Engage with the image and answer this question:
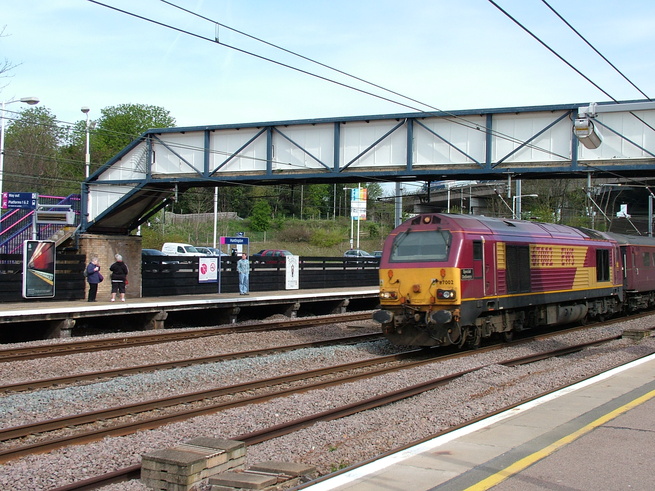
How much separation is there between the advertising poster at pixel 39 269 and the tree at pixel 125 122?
203 ft

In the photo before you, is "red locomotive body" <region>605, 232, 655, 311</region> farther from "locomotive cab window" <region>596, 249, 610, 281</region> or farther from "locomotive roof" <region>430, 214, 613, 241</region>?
"locomotive roof" <region>430, 214, 613, 241</region>

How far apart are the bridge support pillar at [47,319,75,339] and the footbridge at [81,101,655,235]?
19.7 ft

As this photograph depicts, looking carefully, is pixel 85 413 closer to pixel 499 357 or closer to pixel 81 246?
pixel 499 357

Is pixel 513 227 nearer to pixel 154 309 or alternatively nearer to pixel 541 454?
pixel 154 309

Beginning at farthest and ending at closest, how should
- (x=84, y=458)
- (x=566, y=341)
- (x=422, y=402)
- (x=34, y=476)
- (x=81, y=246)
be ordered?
1. (x=81, y=246)
2. (x=566, y=341)
3. (x=422, y=402)
4. (x=84, y=458)
5. (x=34, y=476)

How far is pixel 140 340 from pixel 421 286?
7044 millimetres

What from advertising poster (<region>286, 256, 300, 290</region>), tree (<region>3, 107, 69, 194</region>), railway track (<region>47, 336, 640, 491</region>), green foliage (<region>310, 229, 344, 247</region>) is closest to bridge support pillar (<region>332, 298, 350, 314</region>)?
advertising poster (<region>286, 256, 300, 290</region>)

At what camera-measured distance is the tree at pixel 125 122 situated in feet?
263

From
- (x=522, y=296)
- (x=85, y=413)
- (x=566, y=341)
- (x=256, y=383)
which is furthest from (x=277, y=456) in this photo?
(x=566, y=341)

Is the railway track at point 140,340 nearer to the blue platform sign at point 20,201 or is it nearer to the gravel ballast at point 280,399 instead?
the gravel ballast at point 280,399

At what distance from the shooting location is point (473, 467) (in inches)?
233

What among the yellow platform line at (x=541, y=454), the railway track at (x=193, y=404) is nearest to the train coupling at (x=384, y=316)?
the railway track at (x=193, y=404)

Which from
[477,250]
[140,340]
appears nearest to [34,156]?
[140,340]

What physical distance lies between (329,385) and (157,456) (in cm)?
556
